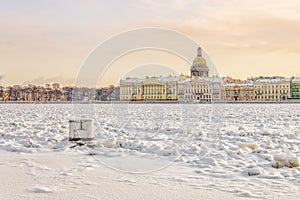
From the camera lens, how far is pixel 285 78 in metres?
132

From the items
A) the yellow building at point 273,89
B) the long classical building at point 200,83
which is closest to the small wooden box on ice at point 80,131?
the long classical building at point 200,83

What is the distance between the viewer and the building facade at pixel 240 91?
129 m

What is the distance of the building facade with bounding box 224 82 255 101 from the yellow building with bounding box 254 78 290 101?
1855 mm

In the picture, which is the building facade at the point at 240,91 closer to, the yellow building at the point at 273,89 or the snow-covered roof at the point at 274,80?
the yellow building at the point at 273,89

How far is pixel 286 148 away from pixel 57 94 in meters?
135

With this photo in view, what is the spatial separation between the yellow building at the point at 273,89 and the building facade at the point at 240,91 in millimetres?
1855

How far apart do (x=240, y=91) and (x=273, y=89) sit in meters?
10.6

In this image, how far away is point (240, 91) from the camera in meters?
131

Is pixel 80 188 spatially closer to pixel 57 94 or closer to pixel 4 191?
pixel 4 191

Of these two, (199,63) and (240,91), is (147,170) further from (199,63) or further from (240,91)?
(240,91)

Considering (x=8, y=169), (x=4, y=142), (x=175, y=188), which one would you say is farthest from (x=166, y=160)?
(x=4, y=142)

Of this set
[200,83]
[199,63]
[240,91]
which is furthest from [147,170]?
[240,91]

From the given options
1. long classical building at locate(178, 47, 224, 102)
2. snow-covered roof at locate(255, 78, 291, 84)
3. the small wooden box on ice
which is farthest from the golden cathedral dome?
snow-covered roof at locate(255, 78, 291, 84)

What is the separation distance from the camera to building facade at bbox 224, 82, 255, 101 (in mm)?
129125
